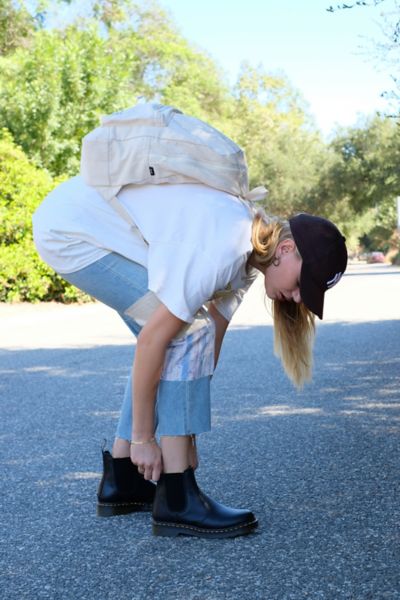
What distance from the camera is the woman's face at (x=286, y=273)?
9.83 feet

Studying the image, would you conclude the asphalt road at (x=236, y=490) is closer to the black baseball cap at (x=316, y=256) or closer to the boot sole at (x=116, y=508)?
the boot sole at (x=116, y=508)

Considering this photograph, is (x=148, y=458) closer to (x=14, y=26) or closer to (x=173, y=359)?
(x=173, y=359)

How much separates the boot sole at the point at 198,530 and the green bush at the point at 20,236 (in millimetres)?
14671

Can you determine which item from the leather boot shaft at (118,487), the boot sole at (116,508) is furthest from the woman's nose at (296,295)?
the boot sole at (116,508)

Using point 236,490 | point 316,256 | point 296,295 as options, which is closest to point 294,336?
point 296,295

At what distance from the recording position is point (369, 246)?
326 feet

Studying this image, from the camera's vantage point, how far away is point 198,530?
3.03 meters

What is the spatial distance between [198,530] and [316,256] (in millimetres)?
1054

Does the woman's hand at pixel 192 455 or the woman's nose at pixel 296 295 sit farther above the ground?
the woman's nose at pixel 296 295

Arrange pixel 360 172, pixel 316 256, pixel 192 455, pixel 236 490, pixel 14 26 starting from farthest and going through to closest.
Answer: pixel 360 172 → pixel 14 26 → pixel 236 490 → pixel 192 455 → pixel 316 256

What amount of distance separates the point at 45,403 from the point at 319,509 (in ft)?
11.2

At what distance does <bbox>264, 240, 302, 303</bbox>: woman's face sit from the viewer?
300 cm

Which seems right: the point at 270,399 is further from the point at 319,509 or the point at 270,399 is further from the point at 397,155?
Answer: the point at 397,155

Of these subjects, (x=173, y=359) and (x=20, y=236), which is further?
(x=20, y=236)
